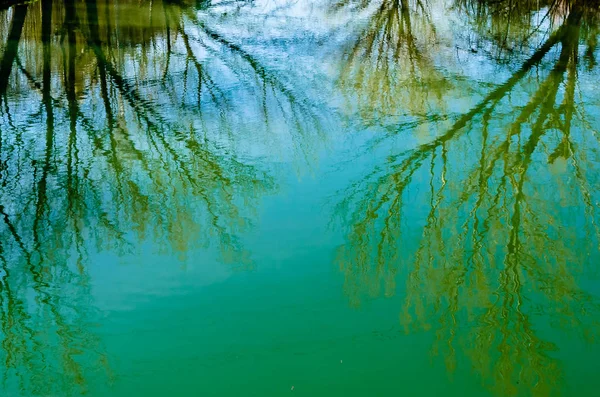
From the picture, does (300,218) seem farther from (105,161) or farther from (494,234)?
(105,161)

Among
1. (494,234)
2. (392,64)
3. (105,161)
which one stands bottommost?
(494,234)

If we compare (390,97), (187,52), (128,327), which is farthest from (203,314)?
(187,52)

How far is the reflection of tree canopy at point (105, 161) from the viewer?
323cm

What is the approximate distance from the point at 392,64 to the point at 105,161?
3484 millimetres

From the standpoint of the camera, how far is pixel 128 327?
3055mm

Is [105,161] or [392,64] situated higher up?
[392,64]

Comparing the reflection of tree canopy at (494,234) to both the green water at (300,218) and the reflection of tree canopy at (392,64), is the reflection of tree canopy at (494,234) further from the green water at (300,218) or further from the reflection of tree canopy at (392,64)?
the reflection of tree canopy at (392,64)

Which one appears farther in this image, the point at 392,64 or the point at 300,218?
the point at 392,64

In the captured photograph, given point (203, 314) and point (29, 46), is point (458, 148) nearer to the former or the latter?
point (203, 314)

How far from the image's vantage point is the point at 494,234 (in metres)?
3.91

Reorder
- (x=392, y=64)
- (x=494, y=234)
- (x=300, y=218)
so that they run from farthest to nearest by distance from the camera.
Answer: (x=392, y=64), (x=300, y=218), (x=494, y=234)

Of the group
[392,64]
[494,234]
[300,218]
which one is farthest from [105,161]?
[392,64]

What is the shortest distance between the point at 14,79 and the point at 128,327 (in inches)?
169

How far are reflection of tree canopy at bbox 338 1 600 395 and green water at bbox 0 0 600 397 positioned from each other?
14 millimetres
